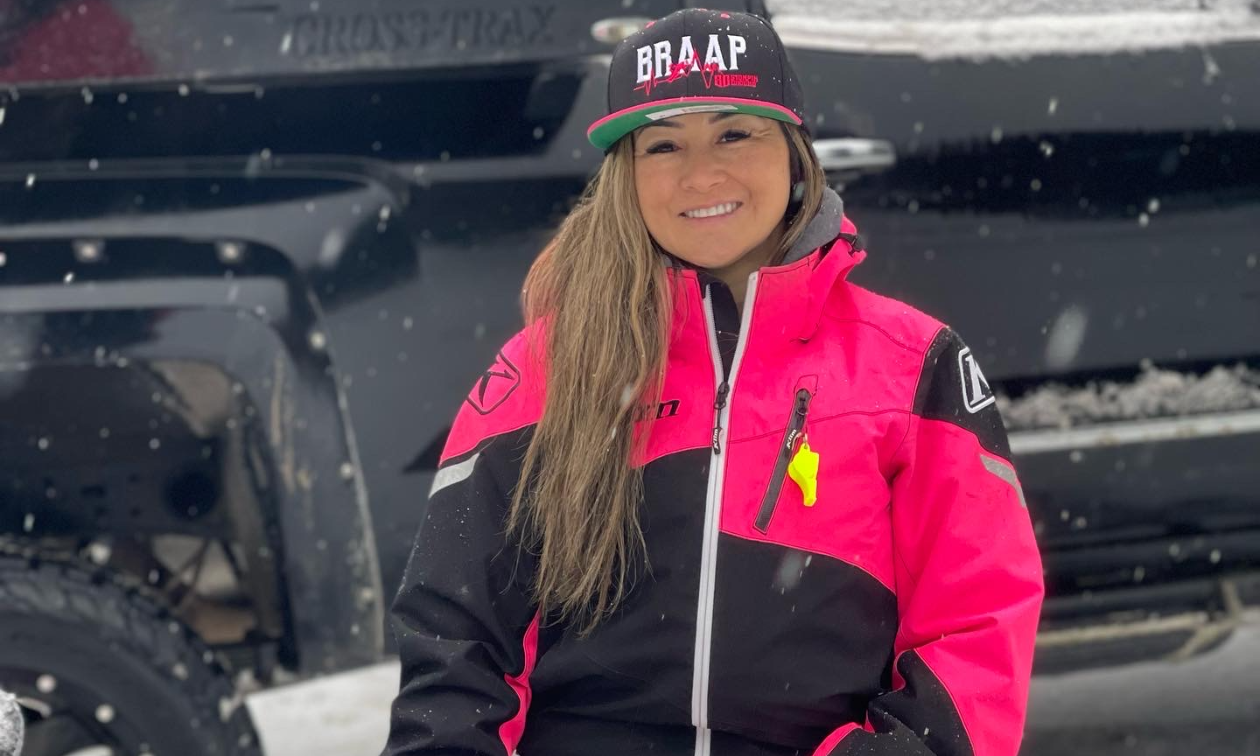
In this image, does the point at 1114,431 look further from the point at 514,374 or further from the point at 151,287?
the point at 151,287

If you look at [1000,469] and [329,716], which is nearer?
[1000,469]

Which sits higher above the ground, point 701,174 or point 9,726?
point 701,174

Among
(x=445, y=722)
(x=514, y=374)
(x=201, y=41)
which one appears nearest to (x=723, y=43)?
(x=514, y=374)

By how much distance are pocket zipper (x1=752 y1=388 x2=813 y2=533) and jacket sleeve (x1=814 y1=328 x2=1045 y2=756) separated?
0.13m

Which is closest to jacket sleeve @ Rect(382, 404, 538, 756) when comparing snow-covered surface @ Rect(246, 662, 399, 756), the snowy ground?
the snowy ground

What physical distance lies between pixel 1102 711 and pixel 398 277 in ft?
7.33

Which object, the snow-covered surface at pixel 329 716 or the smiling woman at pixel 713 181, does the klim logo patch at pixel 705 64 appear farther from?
the snow-covered surface at pixel 329 716

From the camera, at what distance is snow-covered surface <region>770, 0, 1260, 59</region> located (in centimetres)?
241

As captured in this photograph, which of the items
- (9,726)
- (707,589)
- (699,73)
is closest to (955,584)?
(707,589)

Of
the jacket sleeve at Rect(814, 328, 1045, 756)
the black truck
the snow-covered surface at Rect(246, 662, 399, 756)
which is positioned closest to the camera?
the jacket sleeve at Rect(814, 328, 1045, 756)

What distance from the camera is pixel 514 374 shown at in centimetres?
158

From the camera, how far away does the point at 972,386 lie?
59.3 inches

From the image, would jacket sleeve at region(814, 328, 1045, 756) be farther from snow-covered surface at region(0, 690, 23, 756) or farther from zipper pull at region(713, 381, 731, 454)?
snow-covered surface at region(0, 690, 23, 756)

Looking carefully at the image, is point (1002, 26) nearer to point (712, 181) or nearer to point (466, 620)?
point (712, 181)
